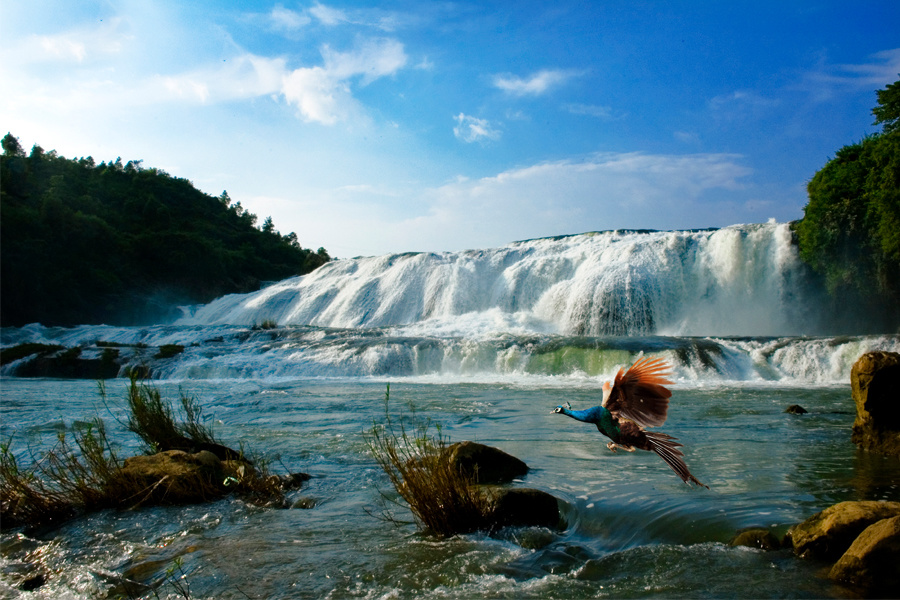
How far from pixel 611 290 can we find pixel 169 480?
830 inches

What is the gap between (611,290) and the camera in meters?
24.7

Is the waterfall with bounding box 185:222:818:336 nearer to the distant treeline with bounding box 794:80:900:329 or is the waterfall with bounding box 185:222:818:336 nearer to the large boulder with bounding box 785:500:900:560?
Result: the distant treeline with bounding box 794:80:900:329

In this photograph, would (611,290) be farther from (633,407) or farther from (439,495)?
(633,407)

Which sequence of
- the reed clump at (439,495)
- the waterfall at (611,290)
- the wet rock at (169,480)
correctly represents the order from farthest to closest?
the waterfall at (611,290)
the wet rock at (169,480)
the reed clump at (439,495)

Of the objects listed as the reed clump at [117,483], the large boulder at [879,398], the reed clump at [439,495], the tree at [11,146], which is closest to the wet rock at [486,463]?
the reed clump at [439,495]

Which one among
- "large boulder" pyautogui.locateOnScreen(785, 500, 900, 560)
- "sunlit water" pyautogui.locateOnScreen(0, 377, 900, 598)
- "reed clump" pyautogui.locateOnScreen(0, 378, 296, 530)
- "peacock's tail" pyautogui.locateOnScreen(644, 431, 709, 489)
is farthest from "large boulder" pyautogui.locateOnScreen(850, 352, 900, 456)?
"peacock's tail" pyautogui.locateOnScreen(644, 431, 709, 489)

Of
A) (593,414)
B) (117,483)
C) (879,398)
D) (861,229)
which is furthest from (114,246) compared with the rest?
(593,414)

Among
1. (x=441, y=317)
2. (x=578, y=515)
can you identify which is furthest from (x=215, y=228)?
(x=578, y=515)

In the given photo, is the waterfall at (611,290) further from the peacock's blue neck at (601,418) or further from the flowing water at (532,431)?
the peacock's blue neck at (601,418)

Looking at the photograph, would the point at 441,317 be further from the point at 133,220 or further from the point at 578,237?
the point at 133,220

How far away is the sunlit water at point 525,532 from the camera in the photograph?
3.99 m

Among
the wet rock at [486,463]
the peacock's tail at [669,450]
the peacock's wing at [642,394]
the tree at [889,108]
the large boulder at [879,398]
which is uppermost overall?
the tree at [889,108]

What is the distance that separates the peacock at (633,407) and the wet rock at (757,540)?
4.09 meters

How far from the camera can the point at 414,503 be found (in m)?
4.64
